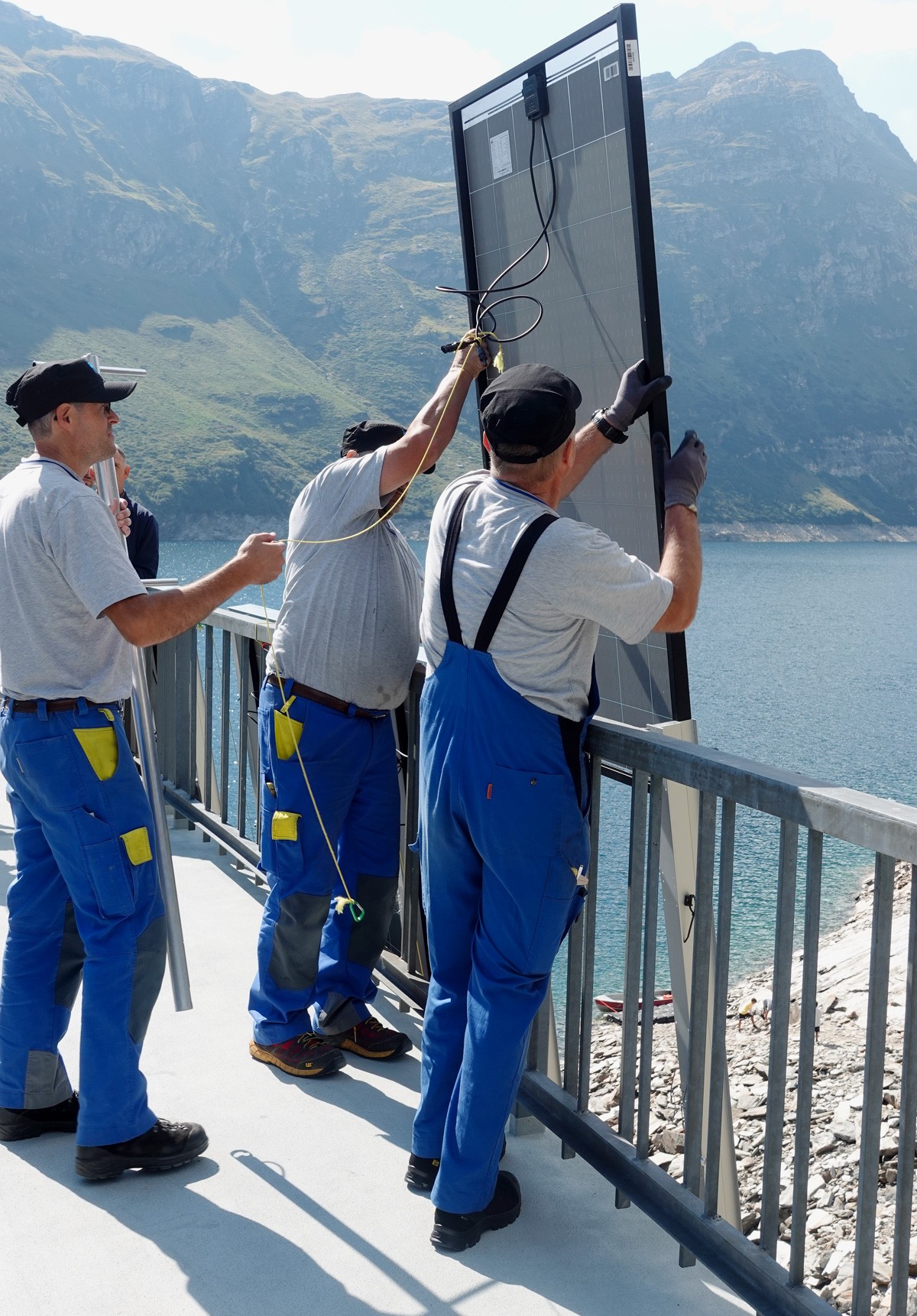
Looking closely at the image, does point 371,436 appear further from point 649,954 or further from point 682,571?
point 649,954

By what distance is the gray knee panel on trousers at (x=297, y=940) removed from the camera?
3207 millimetres

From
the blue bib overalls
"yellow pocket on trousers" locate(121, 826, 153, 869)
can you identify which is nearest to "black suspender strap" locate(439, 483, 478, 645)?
the blue bib overalls

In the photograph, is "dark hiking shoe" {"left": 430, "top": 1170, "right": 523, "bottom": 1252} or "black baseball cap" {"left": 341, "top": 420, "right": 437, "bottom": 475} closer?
"dark hiking shoe" {"left": 430, "top": 1170, "right": 523, "bottom": 1252}

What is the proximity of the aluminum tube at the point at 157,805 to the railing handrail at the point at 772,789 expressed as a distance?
3.40 ft

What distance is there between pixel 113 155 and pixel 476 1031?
189m

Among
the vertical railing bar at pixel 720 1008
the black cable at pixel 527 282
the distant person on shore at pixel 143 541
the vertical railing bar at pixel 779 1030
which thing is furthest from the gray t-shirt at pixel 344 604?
the distant person on shore at pixel 143 541

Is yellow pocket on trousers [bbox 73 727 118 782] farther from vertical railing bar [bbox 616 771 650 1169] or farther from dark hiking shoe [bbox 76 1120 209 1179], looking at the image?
vertical railing bar [bbox 616 771 650 1169]

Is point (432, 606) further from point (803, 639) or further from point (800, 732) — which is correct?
point (803, 639)

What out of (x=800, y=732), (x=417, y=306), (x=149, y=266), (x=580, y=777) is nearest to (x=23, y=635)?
(x=580, y=777)

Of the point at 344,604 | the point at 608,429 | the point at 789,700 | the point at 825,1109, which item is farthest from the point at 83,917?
the point at 789,700

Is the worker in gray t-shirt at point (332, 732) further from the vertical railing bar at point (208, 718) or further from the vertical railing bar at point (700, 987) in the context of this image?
the vertical railing bar at point (208, 718)

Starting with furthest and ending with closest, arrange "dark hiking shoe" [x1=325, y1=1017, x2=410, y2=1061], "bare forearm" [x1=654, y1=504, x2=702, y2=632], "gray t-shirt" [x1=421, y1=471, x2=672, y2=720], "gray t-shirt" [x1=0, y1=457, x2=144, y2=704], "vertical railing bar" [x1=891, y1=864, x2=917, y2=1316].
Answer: "dark hiking shoe" [x1=325, y1=1017, x2=410, y2=1061], "gray t-shirt" [x1=0, y1=457, x2=144, y2=704], "bare forearm" [x1=654, y1=504, x2=702, y2=632], "gray t-shirt" [x1=421, y1=471, x2=672, y2=720], "vertical railing bar" [x1=891, y1=864, x2=917, y2=1316]

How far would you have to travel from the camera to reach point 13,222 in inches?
5630

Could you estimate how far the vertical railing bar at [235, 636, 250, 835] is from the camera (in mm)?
4699
